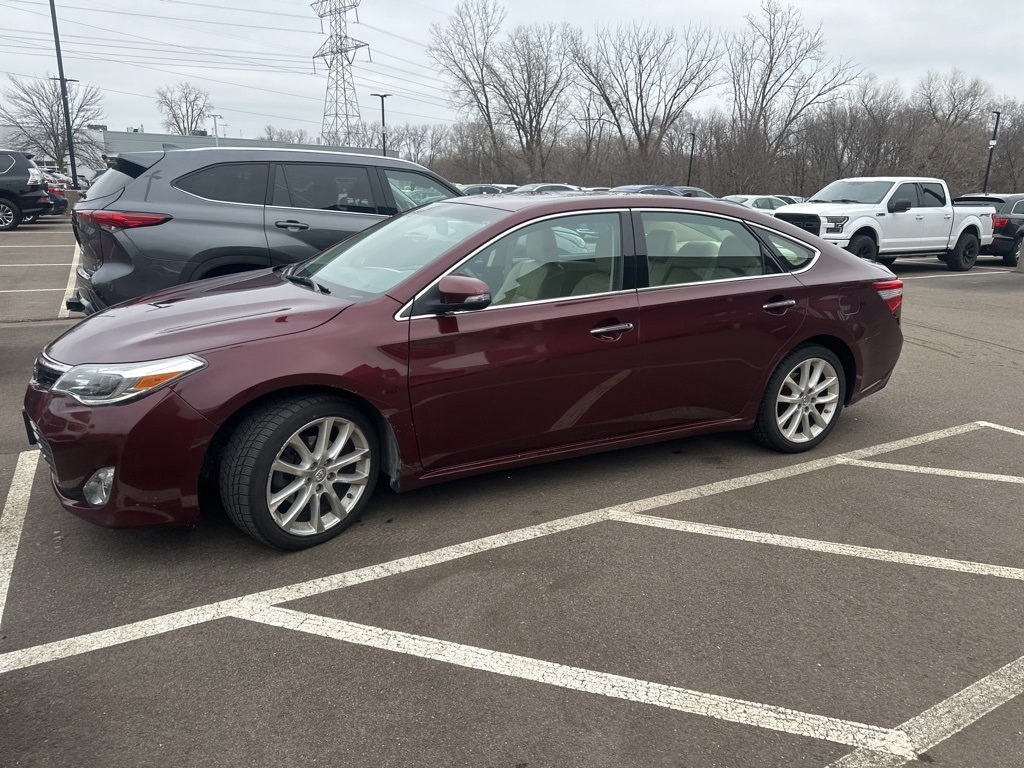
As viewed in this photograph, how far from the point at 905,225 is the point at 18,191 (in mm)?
19988

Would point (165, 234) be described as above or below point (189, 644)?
above

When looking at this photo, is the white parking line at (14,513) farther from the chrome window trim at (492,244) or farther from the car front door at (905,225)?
the car front door at (905,225)

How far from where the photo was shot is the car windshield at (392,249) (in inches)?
151

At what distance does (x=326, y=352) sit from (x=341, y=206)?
3.71 metres

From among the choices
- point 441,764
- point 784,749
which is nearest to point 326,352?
point 441,764

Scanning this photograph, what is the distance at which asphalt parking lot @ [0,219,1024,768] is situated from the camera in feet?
7.77

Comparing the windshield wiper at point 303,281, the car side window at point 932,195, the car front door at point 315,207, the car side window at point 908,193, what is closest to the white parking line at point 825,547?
the windshield wiper at point 303,281

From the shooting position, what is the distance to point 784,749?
234 cm

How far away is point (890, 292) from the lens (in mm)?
4984

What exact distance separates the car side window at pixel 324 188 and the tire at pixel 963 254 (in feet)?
44.7

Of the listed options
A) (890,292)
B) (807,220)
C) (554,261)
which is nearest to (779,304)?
(890,292)

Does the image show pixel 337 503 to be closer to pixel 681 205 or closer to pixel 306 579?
pixel 306 579

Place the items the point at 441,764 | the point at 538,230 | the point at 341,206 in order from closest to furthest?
the point at 441,764 < the point at 538,230 < the point at 341,206

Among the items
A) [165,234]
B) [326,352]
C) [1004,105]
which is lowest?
[326,352]
